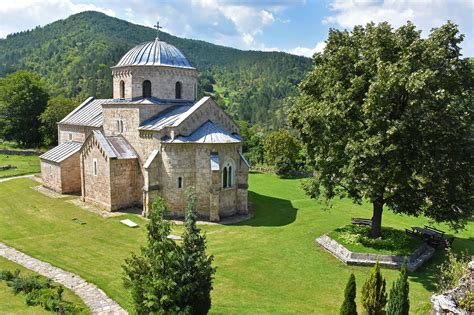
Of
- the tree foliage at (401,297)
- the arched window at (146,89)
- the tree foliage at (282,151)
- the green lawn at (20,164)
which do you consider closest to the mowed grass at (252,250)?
the tree foliage at (401,297)

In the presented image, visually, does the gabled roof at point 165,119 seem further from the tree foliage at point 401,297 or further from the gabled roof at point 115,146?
the tree foliage at point 401,297

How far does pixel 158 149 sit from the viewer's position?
2872cm

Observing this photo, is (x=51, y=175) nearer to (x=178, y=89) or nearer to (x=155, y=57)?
(x=178, y=89)

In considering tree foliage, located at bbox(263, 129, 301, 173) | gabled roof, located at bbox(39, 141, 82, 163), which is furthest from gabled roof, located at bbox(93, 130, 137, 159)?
tree foliage, located at bbox(263, 129, 301, 173)

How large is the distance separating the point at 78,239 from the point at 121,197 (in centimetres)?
677

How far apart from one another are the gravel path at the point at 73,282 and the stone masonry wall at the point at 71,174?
13053mm

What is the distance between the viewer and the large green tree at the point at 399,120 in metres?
17.7

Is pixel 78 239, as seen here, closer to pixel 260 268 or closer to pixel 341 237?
pixel 260 268

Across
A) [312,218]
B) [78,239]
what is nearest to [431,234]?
[312,218]

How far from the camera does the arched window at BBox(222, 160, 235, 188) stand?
94.9 feet

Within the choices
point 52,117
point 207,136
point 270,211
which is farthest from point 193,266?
point 52,117

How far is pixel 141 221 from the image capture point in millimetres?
27500

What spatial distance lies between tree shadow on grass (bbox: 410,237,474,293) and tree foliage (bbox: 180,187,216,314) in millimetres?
10590

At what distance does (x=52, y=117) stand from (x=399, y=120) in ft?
182
